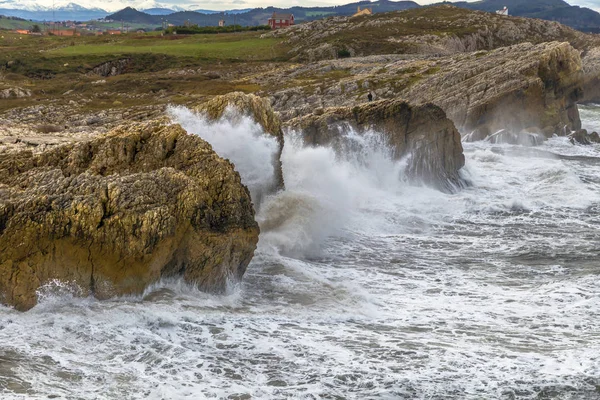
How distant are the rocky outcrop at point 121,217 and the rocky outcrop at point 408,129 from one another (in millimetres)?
13080

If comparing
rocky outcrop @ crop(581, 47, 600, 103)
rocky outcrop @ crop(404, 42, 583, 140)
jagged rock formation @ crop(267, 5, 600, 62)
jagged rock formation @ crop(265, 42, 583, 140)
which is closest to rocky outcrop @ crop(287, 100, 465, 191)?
jagged rock formation @ crop(265, 42, 583, 140)

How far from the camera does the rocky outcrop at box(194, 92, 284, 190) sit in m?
22.2

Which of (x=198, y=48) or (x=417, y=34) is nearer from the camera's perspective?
(x=198, y=48)

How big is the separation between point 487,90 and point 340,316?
34.5 m

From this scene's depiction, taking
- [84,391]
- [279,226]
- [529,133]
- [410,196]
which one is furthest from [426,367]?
[529,133]

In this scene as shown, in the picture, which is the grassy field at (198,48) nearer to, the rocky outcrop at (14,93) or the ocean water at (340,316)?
the rocky outcrop at (14,93)

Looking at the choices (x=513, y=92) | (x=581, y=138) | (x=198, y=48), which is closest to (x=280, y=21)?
(x=198, y=48)

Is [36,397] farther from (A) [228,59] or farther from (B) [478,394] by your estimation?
(A) [228,59]

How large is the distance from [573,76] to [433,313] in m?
38.7

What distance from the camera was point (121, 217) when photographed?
50.7 ft

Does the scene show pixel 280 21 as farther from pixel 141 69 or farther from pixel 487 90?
pixel 487 90

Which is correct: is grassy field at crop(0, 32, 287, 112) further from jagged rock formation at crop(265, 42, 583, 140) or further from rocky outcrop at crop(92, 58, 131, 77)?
jagged rock formation at crop(265, 42, 583, 140)

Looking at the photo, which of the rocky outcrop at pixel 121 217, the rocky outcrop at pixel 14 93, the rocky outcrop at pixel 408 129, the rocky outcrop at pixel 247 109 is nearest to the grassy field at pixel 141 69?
the rocky outcrop at pixel 14 93

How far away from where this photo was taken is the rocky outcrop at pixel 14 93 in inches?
2023
